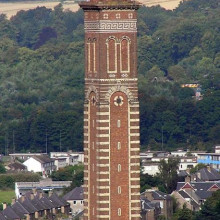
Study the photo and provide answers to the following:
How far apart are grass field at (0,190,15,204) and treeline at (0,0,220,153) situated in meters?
13.4

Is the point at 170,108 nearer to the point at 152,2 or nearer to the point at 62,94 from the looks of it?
the point at 62,94

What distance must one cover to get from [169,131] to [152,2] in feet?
202

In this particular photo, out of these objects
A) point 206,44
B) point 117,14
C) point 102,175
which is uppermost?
point 206,44

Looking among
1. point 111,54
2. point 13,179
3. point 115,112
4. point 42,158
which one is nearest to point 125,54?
point 111,54

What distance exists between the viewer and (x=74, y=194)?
2985 inches

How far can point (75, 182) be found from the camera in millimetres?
78875

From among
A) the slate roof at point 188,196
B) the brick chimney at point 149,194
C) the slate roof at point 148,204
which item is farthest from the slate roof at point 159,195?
the slate roof at point 188,196

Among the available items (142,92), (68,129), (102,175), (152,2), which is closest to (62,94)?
(142,92)

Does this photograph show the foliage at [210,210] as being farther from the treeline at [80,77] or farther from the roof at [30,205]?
the treeline at [80,77]

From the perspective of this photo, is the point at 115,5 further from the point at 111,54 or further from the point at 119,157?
the point at 119,157

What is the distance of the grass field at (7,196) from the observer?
78.1 metres

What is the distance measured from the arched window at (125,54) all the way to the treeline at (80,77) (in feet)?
146

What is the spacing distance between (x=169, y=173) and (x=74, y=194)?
6.42 metres

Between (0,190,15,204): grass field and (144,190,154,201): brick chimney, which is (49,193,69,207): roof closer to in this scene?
(0,190,15,204): grass field
